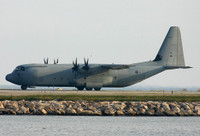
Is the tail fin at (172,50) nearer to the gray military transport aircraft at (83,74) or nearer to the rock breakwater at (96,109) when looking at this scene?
the gray military transport aircraft at (83,74)

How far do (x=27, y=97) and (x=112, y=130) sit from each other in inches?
762

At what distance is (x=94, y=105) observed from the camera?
51844 millimetres

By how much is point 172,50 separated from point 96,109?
1454 inches

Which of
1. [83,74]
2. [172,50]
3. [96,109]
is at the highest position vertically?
[172,50]

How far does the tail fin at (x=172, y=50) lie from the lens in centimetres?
8469

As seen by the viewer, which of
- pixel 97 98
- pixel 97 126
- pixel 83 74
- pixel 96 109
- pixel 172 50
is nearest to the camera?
pixel 97 126

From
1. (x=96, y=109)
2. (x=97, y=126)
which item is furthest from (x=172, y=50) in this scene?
(x=97, y=126)

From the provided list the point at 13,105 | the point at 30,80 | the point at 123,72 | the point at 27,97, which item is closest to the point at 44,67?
the point at 30,80

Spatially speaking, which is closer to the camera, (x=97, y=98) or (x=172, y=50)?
(x=97, y=98)

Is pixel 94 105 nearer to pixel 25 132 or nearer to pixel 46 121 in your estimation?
pixel 46 121

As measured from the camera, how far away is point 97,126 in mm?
42156

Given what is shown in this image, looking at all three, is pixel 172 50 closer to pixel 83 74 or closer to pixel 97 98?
pixel 83 74

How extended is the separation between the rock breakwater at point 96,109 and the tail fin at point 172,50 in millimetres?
32365

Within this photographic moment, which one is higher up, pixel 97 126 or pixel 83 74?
pixel 83 74
